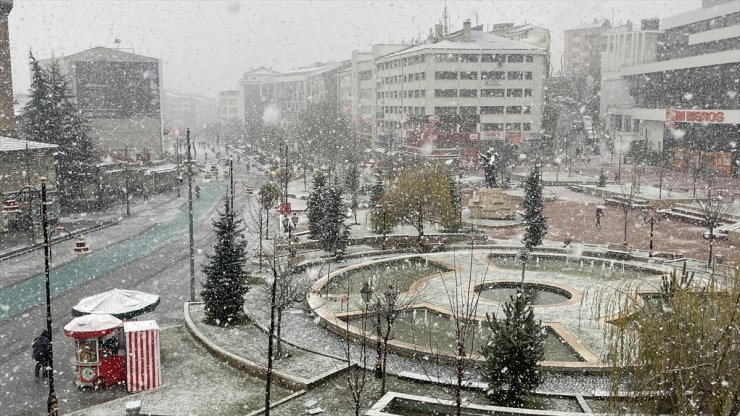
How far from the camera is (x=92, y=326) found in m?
16.1

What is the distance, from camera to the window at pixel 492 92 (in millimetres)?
78250

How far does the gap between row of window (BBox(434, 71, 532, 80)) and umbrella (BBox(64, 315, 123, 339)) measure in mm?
65211

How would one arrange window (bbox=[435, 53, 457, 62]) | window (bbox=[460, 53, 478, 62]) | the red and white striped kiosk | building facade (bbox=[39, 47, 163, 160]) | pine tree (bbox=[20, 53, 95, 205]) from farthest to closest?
building facade (bbox=[39, 47, 163, 160]) → window (bbox=[460, 53, 478, 62]) → window (bbox=[435, 53, 457, 62]) → pine tree (bbox=[20, 53, 95, 205]) → the red and white striped kiosk

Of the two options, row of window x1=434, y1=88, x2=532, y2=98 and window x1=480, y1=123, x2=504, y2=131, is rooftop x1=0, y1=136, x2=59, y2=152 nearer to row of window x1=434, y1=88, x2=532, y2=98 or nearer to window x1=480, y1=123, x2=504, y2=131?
row of window x1=434, y1=88, x2=532, y2=98

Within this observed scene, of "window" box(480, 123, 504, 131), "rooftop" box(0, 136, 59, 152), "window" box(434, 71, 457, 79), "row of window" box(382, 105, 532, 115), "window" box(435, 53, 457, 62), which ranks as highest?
"window" box(435, 53, 457, 62)

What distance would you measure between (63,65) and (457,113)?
5454 cm

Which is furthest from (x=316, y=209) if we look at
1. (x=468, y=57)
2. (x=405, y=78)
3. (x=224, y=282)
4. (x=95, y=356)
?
(x=405, y=78)

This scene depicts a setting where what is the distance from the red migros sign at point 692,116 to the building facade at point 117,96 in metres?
61.6

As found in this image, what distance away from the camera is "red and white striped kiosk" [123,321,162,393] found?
51.5 ft

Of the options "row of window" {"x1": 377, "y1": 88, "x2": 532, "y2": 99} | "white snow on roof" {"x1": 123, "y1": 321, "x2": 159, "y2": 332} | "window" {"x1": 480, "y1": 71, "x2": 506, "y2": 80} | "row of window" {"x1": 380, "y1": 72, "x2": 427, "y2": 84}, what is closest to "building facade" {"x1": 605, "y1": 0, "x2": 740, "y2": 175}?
"row of window" {"x1": 377, "y1": 88, "x2": 532, "y2": 99}

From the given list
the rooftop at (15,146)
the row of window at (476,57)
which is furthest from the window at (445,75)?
the rooftop at (15,146)

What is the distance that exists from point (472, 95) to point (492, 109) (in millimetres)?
3129

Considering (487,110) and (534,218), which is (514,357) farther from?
(487,110)

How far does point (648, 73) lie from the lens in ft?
253
